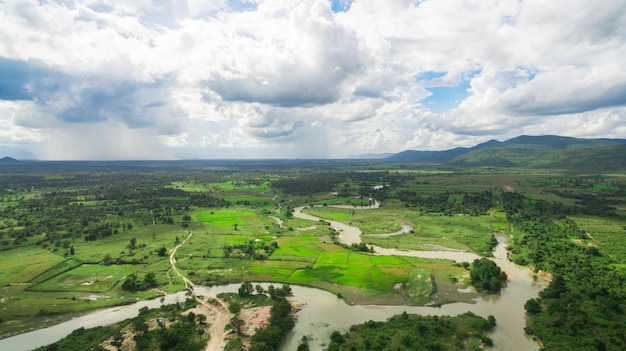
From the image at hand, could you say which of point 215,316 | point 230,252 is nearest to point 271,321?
point 215,316

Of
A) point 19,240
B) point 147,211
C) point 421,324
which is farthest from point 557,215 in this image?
point 19,240

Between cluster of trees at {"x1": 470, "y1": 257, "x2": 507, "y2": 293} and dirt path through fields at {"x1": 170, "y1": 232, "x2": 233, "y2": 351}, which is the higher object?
cluster of trees at {"x1": 470, "y1": 257, "x2": 507, "y2": 293}

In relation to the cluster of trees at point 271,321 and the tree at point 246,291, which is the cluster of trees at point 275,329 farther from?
the tree at point 246,291

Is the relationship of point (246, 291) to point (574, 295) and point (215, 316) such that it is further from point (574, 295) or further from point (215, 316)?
point (574, 295)

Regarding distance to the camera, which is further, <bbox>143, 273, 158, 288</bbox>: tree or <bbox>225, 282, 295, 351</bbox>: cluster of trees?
<bbox>143, 273, 158, 288</bbox>: tree

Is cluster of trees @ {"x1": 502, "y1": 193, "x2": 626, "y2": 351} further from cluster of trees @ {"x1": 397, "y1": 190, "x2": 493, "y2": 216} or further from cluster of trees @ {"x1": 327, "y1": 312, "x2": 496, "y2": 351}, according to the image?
cluster of trees @ {"x1": 397, "y1": 190, "x2": 493, "y2": 216}

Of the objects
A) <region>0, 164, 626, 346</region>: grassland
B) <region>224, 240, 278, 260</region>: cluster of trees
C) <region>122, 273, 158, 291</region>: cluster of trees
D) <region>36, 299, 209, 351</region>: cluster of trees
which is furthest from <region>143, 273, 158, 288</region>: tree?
<region>224, 240, 278, 260</region>: cluster of trees
